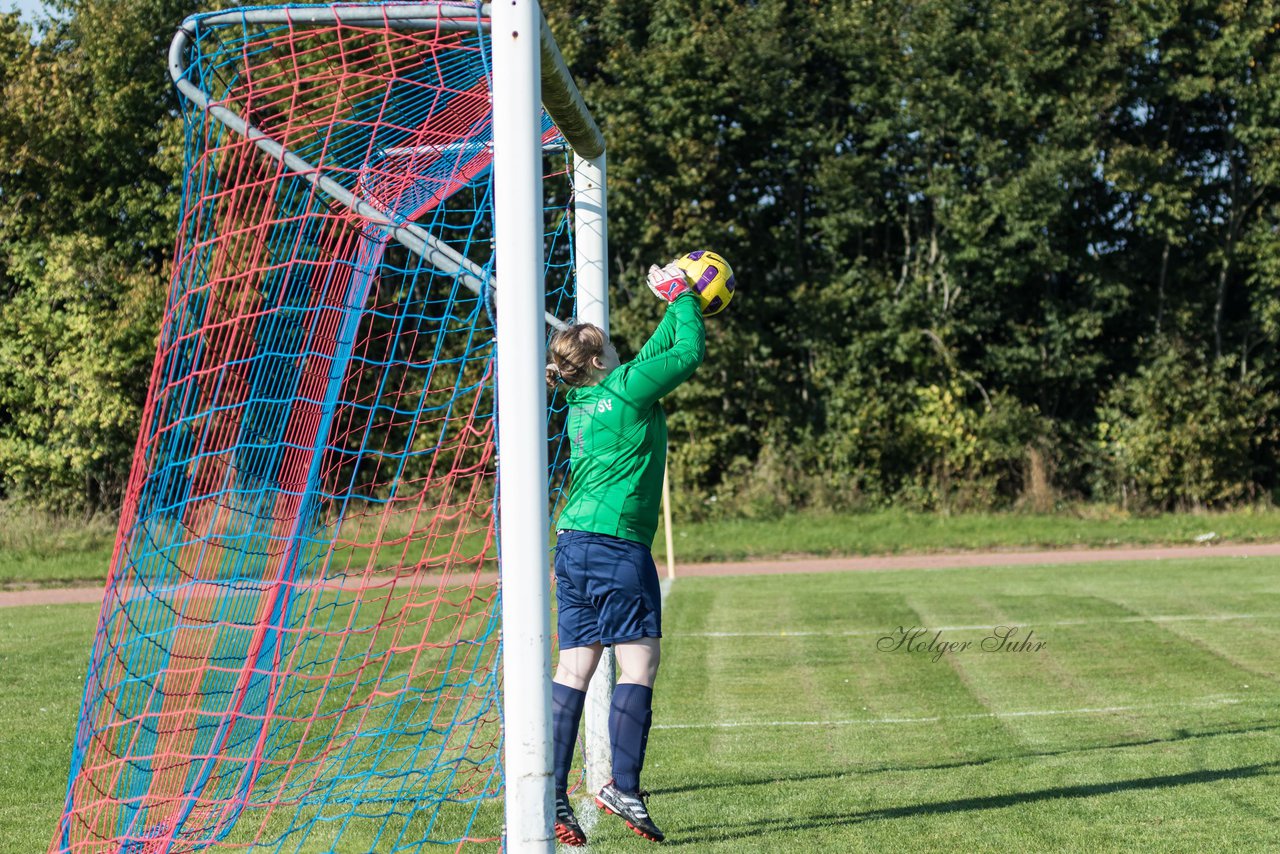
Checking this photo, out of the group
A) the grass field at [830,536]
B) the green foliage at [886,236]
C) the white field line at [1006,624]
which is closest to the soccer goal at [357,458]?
the white field line at [1006,624]

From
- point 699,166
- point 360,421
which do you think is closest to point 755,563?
point 360,421

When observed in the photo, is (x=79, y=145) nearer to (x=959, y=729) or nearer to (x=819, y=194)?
(x=819, y=194)

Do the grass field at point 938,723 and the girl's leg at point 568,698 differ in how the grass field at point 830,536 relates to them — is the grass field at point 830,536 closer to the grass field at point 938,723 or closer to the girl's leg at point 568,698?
the grass field at point 938,723

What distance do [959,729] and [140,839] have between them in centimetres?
436

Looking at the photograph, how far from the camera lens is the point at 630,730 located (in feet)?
15.5

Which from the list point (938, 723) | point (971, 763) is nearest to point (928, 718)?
point (938, 723)

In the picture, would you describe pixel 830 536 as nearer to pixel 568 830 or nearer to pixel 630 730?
pixel 630 730

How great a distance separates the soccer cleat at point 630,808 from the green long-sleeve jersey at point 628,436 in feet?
2.93

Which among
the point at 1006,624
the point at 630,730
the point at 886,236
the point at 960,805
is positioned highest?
the point at 886,236

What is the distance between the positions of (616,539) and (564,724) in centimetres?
67

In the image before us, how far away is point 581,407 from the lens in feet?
15.7

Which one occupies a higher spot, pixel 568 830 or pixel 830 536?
pixel 568 830

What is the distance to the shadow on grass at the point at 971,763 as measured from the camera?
598 cm
